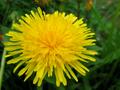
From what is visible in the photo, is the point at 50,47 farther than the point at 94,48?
No

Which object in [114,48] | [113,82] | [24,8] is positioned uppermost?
[24,8]

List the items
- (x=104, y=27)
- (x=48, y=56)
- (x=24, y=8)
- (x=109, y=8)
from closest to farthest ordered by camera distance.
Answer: (x=48, y=56) → (x=24, y=8) → (x=104, y=27) → (x=109, y=8)

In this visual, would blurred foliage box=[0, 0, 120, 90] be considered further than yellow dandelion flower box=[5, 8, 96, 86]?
Yes

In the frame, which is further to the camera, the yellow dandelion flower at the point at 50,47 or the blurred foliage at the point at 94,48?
the blurred foliage at the point at 94,48

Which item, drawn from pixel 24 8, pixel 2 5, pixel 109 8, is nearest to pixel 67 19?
pixel 24 8

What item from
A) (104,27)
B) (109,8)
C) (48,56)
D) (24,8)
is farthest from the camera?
(109,8)

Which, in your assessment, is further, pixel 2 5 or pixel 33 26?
pixel 2 5

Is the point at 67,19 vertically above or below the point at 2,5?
below

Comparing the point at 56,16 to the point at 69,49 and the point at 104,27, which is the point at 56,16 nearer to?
the point at 69,49
